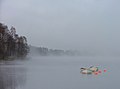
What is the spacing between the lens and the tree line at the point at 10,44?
366 feet

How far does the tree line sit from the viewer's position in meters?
112

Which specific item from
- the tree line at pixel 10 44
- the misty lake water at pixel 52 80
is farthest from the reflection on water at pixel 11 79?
the tree line at pixel 10 44

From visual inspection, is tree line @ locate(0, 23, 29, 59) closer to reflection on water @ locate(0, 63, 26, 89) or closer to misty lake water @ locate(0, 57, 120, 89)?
misty lake water @ locate(0, 57, 120, 89)

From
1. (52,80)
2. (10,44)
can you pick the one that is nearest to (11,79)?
(52,80)

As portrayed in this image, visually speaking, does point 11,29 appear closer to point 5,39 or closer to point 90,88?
→ point 5,39

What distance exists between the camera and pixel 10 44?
12669cm

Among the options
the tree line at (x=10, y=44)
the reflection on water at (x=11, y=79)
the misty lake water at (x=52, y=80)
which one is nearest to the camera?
the reflection on water at (x=11, y=79)

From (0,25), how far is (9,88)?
84.7m

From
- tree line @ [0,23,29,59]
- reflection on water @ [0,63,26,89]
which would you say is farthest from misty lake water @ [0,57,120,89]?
tree line @ [0,23,29,59]

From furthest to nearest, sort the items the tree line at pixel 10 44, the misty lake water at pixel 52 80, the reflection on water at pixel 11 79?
the tree line at pixel 10 44 < the misty lake water at pixel 52 80 < the reflection on water at pixel 11 79

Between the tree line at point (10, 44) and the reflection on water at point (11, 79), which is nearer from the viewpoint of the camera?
the reflection on water at point (11, 79)

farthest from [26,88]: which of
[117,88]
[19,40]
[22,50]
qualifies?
[22,50]

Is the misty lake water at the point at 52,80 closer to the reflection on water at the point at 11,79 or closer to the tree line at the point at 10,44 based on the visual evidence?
the reflection on water at the point at 11,79

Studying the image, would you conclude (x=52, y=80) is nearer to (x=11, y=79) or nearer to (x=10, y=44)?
(x=11, y=79)
